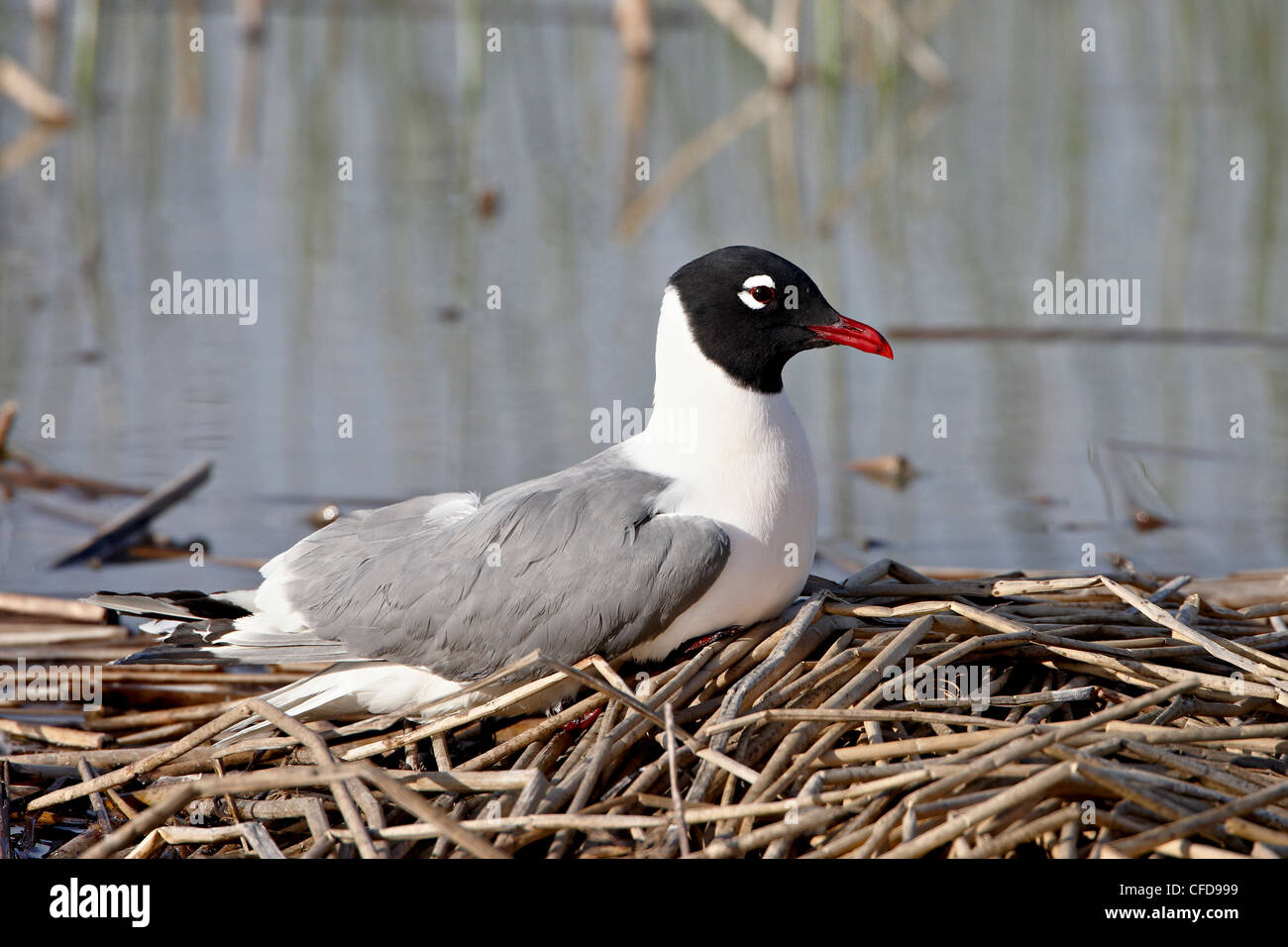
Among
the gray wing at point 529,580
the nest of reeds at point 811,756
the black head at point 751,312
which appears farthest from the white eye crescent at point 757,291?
the nest of reeds at point 811,756

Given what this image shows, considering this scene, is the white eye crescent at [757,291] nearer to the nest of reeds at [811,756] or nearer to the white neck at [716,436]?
the white neck at [716,436]

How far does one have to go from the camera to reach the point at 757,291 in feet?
16.3

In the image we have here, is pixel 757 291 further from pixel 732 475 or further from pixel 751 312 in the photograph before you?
pixel 732 475

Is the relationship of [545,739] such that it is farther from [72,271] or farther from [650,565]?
[72,271]

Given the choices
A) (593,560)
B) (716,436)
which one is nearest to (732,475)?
(716,436)

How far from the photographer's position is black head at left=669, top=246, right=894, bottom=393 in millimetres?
4957

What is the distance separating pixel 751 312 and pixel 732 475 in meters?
0.53

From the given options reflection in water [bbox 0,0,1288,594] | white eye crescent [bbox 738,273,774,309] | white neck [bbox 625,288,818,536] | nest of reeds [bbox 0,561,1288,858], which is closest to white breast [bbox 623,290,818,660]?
white neck [bbox 625,288,818,536]

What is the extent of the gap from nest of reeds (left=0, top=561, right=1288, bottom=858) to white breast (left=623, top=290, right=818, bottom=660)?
0.11m

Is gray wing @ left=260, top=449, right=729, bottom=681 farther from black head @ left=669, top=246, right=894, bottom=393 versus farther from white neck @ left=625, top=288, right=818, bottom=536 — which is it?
black head @ left=669, top=246, right=894, bottom=393

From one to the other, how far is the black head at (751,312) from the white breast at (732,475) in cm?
5

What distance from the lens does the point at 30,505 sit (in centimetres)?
764
